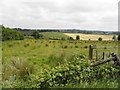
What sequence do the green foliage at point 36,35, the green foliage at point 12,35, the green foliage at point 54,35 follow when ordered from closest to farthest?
the green foliage at point 12,35
the green foliage at point 36,35
the green foliage at point 54,35

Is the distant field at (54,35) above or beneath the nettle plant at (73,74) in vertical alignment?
beneath

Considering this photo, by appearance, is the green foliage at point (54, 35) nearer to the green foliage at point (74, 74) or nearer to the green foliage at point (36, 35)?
the green foliage at point (36, 35)

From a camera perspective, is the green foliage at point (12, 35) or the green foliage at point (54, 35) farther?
the green foliage at point (54, 35)

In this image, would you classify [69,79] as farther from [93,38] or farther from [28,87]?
[93,38]

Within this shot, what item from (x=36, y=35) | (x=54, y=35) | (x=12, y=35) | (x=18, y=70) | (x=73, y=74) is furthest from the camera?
(x=54, y=35)

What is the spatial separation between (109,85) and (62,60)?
6.35 m

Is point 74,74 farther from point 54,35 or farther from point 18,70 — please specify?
point 54,35

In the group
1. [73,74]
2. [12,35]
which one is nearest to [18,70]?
[73,74]

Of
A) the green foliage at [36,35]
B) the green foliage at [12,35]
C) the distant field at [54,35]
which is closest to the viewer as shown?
the green foliage at [12,35]

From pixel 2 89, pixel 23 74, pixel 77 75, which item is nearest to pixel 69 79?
pixel 77 75

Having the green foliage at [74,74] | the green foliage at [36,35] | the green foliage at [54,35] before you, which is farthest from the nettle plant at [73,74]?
the green foliage at [54,35]

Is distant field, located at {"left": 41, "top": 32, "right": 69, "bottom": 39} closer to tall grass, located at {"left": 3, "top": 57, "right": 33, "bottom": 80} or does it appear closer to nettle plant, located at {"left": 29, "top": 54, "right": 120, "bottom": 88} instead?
tall grass, located at {"left": 3, "top": 57, "right": 33, "bottom": 80}

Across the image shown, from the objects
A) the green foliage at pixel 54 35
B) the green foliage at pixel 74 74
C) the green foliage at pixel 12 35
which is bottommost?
the green foliage at pixel 54 35

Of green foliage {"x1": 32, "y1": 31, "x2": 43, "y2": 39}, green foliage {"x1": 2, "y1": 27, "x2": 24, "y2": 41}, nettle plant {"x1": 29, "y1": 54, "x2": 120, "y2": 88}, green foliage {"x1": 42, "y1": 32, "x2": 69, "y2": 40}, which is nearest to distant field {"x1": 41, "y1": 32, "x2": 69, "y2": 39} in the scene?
green foliage {"x1": 42, "y1": 32, "x2": 69, "y2": 40}
